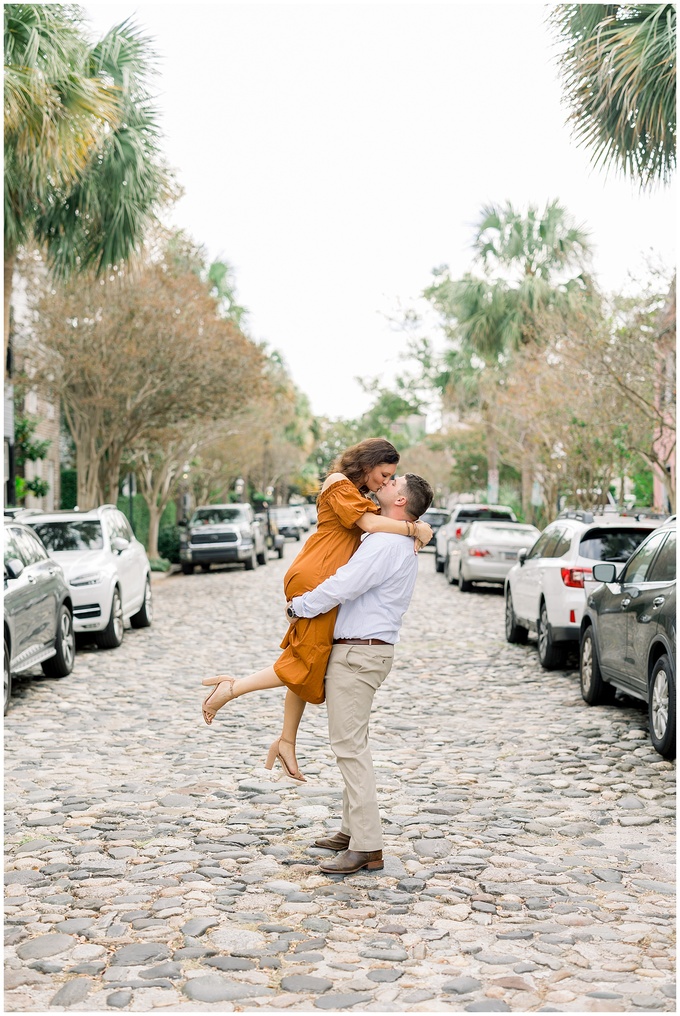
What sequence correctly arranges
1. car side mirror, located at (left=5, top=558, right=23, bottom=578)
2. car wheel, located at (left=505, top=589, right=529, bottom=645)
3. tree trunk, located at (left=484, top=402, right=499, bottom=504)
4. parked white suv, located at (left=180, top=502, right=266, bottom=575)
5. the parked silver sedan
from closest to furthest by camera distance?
car side mirror, located at (left=5, top=558, right=23, bottom=578) < car wheel, located at (left=505, top=589, right=529, bottom=645) < the parked silver sedan < parked white suv, located at (left=180, top=502, right=266, bottom=575) < tree trunk, located at (left=484, top=402, right=499, bottom=504)

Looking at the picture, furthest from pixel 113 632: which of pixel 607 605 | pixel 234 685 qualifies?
pixel 234 685

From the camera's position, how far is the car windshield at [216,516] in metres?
30.8

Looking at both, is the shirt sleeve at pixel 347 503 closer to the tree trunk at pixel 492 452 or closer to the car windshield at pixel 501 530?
the car windshield at pixel 501 530

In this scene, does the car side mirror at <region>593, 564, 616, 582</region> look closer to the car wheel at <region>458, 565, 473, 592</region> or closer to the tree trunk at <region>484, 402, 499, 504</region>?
the car wheel at <region>458, 565, 473, 592</region>

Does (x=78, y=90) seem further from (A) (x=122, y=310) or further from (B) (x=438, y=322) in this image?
(B) (x=438, y=322)

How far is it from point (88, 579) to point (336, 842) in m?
8.13

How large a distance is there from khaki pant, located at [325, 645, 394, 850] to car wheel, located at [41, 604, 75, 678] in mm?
6500

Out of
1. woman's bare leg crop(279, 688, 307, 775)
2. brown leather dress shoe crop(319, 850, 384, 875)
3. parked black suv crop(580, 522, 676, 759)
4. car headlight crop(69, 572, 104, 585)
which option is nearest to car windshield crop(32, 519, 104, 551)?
car headlight crop(69, 572, 104, 585)

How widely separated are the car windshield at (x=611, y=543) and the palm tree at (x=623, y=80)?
3582mm

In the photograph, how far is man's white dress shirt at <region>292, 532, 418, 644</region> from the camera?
5219 millimetres

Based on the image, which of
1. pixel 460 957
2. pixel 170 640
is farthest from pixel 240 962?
pixel 170 640

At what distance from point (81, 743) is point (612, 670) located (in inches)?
157

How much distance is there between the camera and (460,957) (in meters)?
4.24

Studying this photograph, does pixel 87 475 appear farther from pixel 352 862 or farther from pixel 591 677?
pixel 352 862
